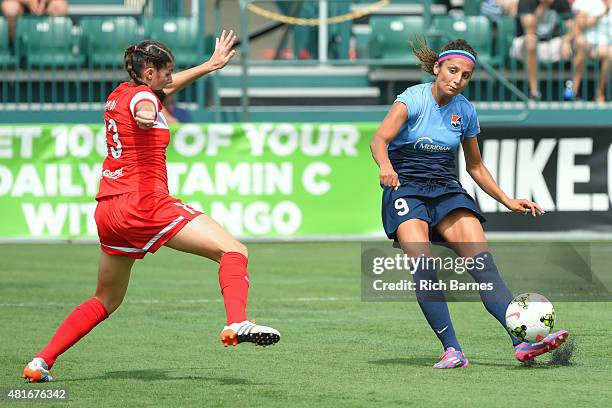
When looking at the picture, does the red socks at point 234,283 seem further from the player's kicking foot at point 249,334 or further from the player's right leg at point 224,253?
the player's kicking foot at point 249,334

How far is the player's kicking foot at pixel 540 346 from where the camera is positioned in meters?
7.32

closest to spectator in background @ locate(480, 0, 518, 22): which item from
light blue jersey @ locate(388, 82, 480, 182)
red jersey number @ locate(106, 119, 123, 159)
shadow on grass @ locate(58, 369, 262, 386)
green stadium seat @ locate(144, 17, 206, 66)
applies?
green stadium seat @ locate(144, 17, 206, 66)

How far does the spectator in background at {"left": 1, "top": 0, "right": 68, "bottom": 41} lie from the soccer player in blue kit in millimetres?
12221

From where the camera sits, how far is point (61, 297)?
11.3 m

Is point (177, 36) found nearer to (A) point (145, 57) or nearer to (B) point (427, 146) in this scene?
(B) point (427, 146)

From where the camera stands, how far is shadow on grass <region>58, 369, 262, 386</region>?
281 inches

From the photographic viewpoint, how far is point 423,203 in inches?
303

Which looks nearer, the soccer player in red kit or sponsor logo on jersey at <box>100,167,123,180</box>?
the soccer player in red kit

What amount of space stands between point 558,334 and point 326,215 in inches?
333

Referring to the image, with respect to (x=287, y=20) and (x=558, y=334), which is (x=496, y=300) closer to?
(x=558, y=334)

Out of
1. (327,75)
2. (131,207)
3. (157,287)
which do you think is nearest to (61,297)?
(157,287)

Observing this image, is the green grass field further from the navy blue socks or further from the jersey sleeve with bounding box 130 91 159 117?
the jersey sleeve with bounding box 130 91 159 117

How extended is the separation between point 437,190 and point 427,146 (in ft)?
0.89

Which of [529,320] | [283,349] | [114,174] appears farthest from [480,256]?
[114,174]
